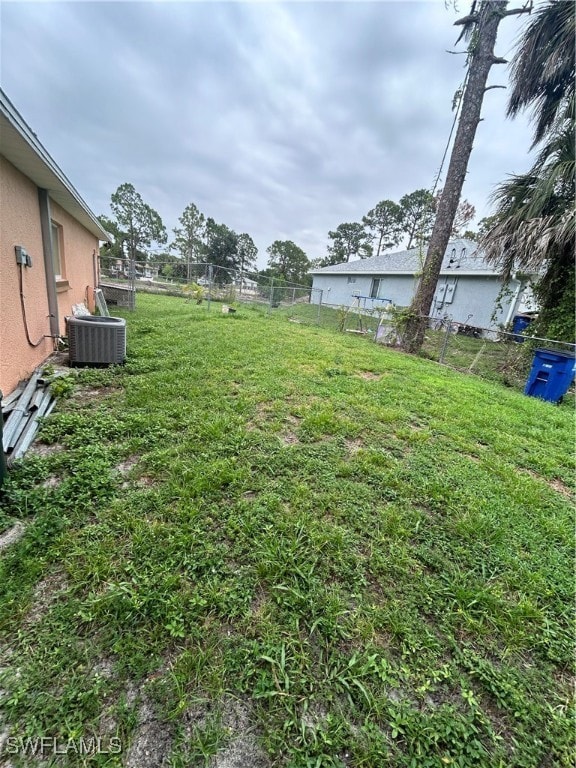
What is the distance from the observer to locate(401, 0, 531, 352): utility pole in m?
6.86

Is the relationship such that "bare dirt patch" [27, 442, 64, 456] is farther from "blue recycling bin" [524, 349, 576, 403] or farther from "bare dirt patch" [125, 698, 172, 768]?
"blue recycling bin" [524, 349, 576, 403]

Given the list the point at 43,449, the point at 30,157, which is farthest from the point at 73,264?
the point at 43,449

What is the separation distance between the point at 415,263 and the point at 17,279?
56.7ft

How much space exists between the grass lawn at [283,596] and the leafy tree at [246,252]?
4307cm

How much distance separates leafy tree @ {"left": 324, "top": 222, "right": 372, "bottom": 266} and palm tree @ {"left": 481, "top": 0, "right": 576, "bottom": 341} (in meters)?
36.3

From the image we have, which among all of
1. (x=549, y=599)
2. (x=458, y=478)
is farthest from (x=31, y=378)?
(x=549, y=599)

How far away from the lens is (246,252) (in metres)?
45.5

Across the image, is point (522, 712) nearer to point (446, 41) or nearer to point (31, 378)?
point (31, 378)

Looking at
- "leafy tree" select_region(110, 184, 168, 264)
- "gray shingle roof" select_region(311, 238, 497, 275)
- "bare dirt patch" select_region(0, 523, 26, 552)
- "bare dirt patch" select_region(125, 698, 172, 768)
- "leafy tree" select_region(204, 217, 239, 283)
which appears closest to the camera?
"bare dirt patch" select_region(125, 698, 172, 768)

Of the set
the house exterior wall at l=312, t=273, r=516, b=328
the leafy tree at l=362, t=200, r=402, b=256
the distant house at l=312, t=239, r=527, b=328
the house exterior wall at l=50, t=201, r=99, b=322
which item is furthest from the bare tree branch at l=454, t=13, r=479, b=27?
the leafy tree at l=362, t=200, r=402, b=256

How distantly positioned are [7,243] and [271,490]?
12.4 ft

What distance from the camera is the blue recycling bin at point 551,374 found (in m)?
5.39

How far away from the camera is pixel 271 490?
225 cm

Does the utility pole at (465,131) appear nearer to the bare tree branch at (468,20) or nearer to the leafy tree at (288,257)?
the bare tree branch at (468,20)
